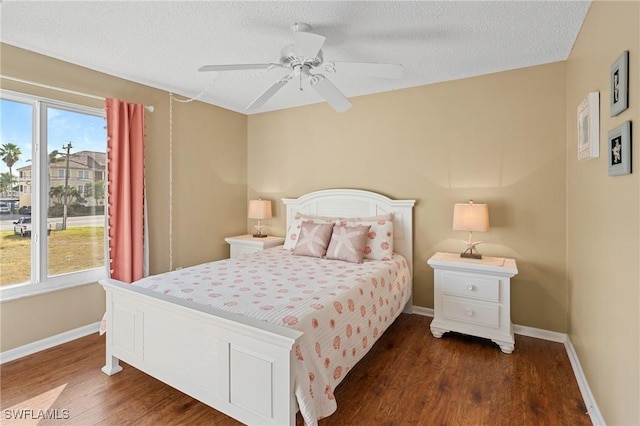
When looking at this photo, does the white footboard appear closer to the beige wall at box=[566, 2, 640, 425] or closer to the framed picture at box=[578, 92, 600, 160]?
the beige wall at box=[566, 2, 640, 425]

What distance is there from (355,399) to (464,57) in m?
2.85

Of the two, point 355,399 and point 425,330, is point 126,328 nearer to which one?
Result: point 355,399

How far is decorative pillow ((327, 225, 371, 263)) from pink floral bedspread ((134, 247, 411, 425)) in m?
0.09

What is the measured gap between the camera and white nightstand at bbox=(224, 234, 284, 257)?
4090 millimetres

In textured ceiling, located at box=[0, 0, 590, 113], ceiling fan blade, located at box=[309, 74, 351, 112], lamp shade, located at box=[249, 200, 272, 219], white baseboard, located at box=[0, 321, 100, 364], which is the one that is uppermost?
textured ceiling, located at box=[0, 0, 590, 113]

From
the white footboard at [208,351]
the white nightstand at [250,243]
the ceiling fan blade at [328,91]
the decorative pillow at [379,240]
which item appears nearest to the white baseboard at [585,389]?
the decorative pillow at [379,240]

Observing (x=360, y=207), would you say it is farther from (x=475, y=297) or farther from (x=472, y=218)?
(x=475, y=297)

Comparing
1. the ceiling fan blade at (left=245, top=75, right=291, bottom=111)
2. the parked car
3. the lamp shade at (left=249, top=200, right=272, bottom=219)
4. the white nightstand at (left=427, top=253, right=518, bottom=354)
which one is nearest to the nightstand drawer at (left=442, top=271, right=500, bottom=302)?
the white nightstand at (left=427, top=253, right=518, bottom=354)

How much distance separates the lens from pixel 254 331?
61.5 inches

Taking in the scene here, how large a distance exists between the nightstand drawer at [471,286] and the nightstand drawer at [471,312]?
2.7 inches

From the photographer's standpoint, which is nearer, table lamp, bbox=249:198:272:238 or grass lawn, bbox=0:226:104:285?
grass lawn, bbox=0:226:104:285

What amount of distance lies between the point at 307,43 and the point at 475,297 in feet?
8.00

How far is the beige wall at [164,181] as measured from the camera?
2.64 meters

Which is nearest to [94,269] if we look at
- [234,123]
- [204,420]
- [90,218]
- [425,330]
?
[90,218]
